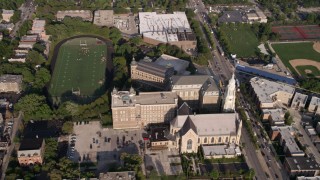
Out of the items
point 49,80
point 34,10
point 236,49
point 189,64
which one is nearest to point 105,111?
point 49,80

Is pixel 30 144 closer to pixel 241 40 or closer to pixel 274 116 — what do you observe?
pixel 274 116

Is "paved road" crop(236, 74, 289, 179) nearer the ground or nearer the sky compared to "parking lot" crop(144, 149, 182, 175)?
nearer the ground

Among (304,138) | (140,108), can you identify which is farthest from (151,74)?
(304,138)

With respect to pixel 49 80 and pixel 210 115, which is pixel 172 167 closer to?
pixel 210 115

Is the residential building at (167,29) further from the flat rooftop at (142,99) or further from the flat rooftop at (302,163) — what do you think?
the flat rooftop at (302,163)

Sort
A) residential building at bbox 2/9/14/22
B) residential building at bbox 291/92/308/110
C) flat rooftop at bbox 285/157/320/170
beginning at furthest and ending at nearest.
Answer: residential building at bbox 2/9/14/22 < residential building at bbox 291/92/308/110 < flat rooftop at bbox 285/157/320/170

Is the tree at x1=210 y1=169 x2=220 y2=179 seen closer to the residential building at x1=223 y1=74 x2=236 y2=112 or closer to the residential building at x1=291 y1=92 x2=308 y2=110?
the residential building at x1=223 y1=74 x2=236 y2=112

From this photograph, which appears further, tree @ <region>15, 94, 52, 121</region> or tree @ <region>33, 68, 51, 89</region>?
tree @ <region>33, 68, 51, 89</region>

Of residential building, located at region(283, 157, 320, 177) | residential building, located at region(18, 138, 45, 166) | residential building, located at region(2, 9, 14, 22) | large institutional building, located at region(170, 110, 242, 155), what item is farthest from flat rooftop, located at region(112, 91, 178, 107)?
residential building, located at region(2, 9, 14, 22)
